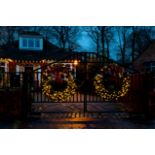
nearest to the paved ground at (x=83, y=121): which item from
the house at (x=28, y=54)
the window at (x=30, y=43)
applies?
the house at (x=28, y=54)

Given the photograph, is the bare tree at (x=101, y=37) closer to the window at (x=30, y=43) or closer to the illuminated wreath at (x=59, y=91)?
the window at (x=30, y=43)

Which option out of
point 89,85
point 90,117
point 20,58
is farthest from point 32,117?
point 20,58

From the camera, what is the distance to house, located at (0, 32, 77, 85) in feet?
58.2

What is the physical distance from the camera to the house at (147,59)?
18172mm

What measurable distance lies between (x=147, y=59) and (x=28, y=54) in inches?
318

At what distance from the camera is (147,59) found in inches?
734

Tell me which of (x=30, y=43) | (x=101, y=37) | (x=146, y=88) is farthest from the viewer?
(x=101, y=37)

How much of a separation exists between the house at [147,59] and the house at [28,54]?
4813mm

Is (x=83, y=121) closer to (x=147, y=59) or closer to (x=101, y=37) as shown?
(x=147, y=59)

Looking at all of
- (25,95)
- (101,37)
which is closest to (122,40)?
(101,37)

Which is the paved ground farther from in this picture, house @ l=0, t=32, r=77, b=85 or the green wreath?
house @ l=0, t=32, r=77, b=85

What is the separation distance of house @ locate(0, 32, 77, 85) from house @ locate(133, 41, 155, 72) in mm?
4813

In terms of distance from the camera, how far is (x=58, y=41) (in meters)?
20.7

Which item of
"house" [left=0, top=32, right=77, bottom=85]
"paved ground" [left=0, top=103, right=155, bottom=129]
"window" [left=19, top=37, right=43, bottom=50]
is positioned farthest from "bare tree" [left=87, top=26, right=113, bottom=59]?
"paved ground" [left=0, top=103, right=155, bottom=129]
